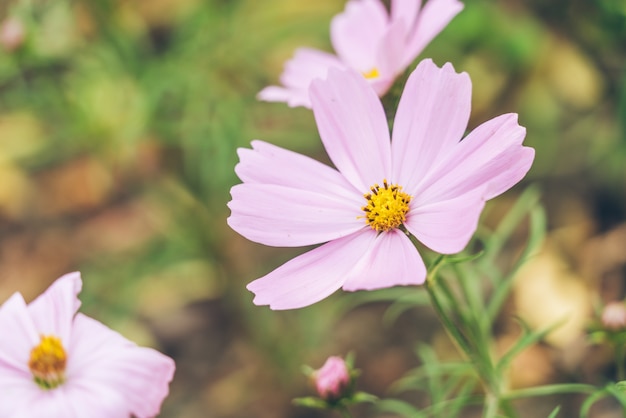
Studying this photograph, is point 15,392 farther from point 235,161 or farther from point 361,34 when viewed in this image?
point 235,161

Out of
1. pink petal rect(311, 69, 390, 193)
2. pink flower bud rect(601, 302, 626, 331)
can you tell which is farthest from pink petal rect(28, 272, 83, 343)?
pink flower bud rect(601, 302, 626, 331)

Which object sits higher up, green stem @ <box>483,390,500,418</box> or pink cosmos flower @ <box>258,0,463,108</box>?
pink cosmos flower @ <box>258,0,463,108</box>

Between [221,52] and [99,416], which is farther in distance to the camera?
[221,52]

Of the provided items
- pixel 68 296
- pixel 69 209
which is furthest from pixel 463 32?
pixel 68 296

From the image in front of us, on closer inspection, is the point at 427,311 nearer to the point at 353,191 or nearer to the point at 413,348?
the point at 413,348

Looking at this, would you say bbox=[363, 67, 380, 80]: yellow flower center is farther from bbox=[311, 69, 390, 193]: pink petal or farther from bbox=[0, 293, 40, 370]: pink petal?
bbox=[0, 293, 40, 370]: pink petal

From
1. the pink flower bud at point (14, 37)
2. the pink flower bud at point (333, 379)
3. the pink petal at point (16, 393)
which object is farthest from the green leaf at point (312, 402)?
the pink flower bud at point (14, 37)
